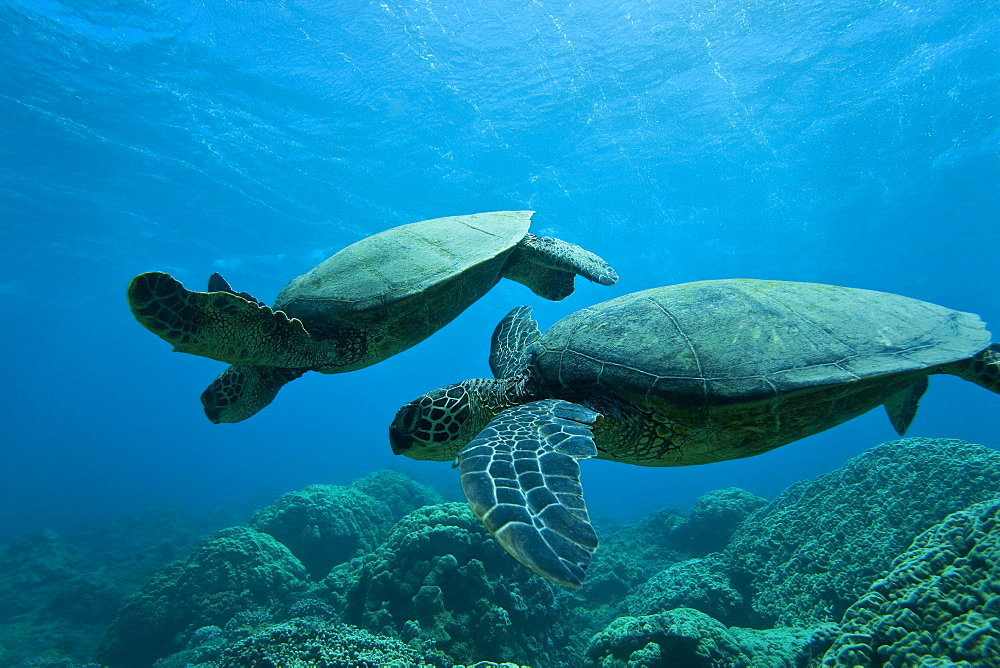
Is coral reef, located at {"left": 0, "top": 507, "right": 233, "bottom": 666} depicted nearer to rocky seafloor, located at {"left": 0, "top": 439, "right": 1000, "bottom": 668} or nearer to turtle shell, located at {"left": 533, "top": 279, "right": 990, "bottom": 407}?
rocky seafloor, located at {"left": 0, "top": 439, "right": 1000, "bottom": 668}

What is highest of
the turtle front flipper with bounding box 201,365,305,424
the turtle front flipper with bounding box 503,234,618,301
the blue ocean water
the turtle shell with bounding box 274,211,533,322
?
the blue ocean water

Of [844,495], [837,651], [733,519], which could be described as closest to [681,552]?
[733,519]

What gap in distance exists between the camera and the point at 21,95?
1675 cm

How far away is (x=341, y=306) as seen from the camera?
3486mm

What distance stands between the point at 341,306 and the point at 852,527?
8.22 m

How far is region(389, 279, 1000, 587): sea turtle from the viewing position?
2350 millimetres

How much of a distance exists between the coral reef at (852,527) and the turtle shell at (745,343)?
430 centimetres

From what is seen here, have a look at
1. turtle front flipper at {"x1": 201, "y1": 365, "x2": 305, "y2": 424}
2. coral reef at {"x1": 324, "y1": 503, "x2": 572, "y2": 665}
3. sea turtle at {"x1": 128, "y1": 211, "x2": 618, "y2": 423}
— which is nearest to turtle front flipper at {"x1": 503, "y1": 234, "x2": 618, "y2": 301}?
sea turtle at {"x1": 128, "y1": 211, "x2": 618, "y2": 423}

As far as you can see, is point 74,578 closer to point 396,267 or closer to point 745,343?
point 396,267

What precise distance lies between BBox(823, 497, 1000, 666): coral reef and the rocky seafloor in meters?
0.01

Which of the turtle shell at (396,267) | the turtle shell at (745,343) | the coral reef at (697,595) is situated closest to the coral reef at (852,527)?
the coral reef at (697,595)

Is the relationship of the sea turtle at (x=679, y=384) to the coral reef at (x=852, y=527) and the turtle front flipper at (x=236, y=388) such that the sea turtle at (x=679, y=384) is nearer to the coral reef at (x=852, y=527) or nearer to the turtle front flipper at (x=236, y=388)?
the turtle front flipper at (x=236, y=388)

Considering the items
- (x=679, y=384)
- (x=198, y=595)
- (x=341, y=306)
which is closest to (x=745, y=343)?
(x=679, y=384)

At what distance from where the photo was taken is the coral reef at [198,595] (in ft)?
26.0
